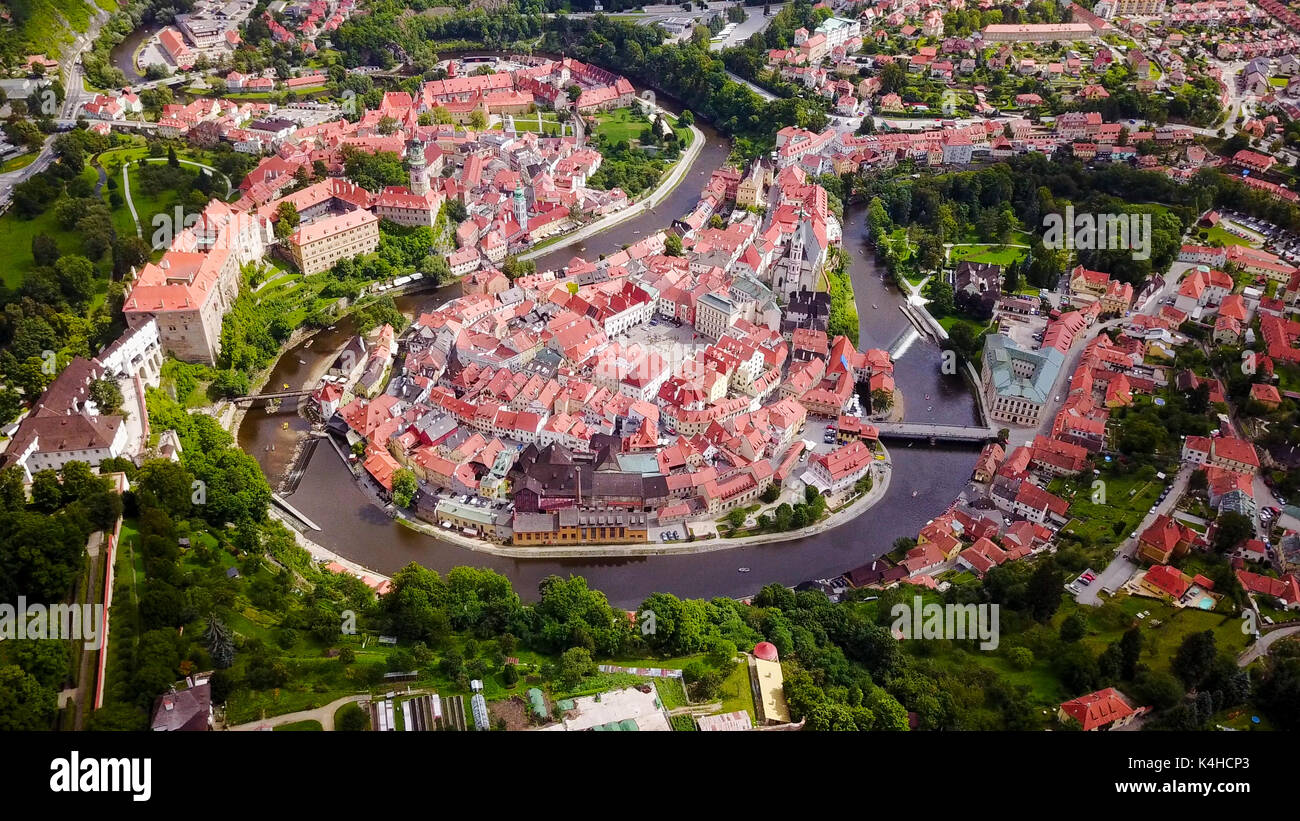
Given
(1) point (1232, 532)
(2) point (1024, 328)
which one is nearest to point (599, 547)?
(1) point (1232, 532)

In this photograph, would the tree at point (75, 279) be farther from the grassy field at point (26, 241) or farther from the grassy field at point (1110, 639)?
the grassy field at point (1110, 639)

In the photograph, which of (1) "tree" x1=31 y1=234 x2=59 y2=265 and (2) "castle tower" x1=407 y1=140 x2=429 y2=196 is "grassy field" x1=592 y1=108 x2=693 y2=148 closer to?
(2) "castle tower" x1=407 y1=140 x2=429 y2=196

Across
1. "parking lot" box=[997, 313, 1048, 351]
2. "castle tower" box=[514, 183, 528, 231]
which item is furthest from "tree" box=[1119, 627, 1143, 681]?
"castle tower" box=[514, 183, 528, 231]

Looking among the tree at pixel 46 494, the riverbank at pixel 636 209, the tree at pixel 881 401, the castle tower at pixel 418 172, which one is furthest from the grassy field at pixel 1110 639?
the castle tower at pixel 418 172

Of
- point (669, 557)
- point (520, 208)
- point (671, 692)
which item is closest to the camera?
point (671, 692)

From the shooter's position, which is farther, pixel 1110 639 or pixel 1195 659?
pixel 1110 639

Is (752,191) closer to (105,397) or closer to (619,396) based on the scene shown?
(619,396)

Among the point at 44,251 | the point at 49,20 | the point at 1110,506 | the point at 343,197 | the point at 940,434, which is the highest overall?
the point at 49,20
